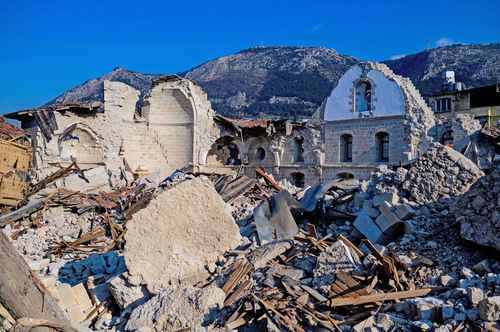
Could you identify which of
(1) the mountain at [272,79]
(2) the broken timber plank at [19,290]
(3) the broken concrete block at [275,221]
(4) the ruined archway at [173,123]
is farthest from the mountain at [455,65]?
(2) the broken timber plank at [19,290]

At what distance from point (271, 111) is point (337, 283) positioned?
4878 centimetres

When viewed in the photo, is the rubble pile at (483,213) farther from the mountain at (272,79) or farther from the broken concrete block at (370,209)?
the mountain at (272,79)

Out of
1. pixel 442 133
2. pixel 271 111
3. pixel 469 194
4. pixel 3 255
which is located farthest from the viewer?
pixel 271 111

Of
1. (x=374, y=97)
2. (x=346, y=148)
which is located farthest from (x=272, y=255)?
(x=346, y=148)

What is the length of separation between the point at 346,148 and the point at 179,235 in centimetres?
1512

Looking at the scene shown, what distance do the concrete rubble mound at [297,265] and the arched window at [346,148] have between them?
38.0 feet

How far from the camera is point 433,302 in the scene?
15.2 feet

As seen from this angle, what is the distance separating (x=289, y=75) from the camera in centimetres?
6394

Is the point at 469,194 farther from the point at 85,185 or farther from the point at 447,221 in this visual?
the point at 85,185

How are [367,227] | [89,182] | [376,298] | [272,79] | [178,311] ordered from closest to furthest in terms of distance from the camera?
[376,298]
[178,311]
[367,227]
[89,182]
[272,79]

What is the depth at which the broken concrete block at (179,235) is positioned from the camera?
20.4 feet

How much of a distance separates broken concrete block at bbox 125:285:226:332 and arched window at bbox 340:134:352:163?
15.5 meters

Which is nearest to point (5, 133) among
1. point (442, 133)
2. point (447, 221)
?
point (447, 221)

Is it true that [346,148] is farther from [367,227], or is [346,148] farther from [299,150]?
[367,227]
